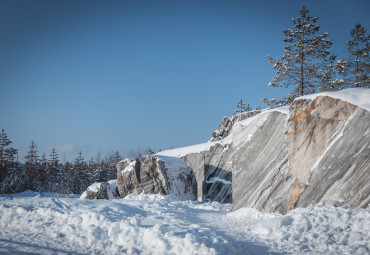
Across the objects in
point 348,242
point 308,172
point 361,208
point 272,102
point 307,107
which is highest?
point 272,102

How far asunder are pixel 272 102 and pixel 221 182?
8.71m

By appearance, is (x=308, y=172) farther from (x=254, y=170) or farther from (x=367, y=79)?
(x=367, y=79)

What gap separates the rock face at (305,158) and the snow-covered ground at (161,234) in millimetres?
917

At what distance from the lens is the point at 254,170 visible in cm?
1122

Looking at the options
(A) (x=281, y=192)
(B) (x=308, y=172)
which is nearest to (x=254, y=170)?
(A) (x=281, y=192)

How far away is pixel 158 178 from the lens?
1577cm

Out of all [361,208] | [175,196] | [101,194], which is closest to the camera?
[361,208]

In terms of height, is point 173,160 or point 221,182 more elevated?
point 173,160

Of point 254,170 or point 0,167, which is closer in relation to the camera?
point 254,170

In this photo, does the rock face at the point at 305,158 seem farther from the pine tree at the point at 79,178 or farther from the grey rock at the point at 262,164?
the pine tree at the point at 79,178

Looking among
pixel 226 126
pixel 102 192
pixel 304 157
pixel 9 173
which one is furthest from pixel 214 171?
pixel 9 173

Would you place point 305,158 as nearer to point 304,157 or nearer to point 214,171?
point 304,157

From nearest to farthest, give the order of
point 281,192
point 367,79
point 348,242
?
point 348,242 → point 281,192 → point 367,79

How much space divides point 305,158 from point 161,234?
609 centimetres
